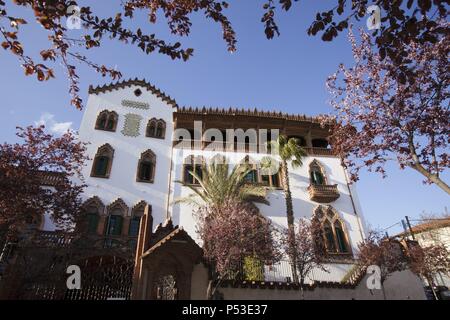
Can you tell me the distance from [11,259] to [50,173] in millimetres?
6962

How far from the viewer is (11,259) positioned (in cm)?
1333

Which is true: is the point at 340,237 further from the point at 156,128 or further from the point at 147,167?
the point at 156,128

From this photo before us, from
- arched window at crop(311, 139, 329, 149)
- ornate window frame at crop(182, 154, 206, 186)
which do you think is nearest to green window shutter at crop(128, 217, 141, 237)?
ornate window frame at crop(182, 154, 206, 186)

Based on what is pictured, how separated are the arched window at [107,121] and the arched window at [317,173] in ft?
56.9

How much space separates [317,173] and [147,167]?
580 inches

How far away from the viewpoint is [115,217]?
20.2 m

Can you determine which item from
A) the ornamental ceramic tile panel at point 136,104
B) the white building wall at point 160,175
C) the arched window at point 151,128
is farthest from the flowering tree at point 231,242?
the ornamental ceramic tile panel at point 136,104

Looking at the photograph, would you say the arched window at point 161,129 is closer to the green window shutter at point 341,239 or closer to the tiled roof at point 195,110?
the tiled roof at point 195,110

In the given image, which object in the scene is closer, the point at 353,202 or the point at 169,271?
the point at 169,271

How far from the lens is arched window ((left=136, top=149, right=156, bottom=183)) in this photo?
2261 centimetres

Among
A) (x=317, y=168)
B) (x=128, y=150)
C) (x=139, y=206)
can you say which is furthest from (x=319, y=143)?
(x=139, y=206)

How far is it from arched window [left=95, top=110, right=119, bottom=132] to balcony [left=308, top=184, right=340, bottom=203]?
1713 cm
